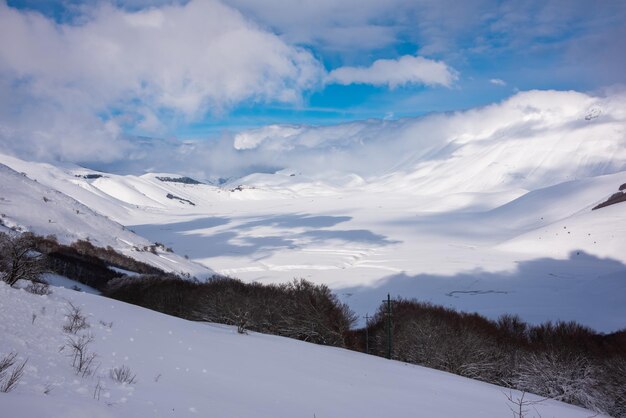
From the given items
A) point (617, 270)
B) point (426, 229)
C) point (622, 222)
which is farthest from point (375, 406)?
point (426, 229)

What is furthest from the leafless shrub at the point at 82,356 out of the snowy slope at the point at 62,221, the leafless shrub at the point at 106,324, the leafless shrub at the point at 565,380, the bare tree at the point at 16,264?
the snowy slope at the point at 62,221

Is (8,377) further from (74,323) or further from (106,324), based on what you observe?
(106,324)

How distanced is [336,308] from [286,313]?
368 centimetres

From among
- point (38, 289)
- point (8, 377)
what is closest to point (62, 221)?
point (38, 289)

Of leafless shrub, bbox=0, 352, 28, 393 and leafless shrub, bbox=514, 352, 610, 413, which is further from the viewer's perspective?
leafless shrub, bbox=514, 352, 610, 413

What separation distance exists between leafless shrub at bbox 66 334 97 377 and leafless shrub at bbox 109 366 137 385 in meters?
0.36

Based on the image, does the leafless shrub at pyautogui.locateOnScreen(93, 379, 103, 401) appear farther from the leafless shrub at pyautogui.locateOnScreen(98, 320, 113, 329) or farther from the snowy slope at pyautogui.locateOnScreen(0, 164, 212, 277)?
the snowy slope at pyautogui.locateOnScreen(0, 164, 212, 277)

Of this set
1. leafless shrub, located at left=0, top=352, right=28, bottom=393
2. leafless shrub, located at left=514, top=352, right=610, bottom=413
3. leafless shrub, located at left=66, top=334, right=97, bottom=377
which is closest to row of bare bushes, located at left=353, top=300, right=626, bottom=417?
leafless shrub, located at left=514, top=352, right=610, bottom=413

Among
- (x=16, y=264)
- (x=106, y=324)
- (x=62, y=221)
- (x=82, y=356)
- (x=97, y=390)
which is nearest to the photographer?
(x=97, y=390)

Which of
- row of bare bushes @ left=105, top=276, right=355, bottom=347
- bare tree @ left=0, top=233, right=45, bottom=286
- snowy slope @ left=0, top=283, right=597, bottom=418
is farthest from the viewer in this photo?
row of bare bushes @ left=105, top=276, right=355, bottom=347

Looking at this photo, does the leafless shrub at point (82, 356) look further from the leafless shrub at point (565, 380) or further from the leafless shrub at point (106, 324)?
the leafless shrub at point (565, 380)

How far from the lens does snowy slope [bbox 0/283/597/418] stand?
5855 millimetres

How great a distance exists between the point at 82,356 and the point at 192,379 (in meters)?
1.99

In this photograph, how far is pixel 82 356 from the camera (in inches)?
296
